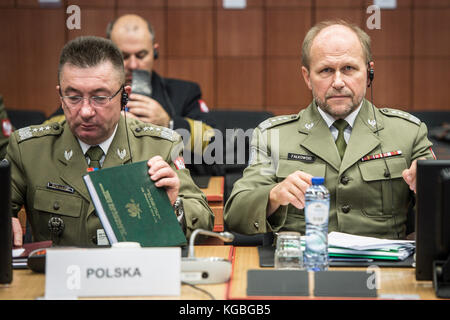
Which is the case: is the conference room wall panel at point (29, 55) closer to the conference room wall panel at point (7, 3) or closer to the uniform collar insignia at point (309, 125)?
the conference room wall panel at point (7, 3)

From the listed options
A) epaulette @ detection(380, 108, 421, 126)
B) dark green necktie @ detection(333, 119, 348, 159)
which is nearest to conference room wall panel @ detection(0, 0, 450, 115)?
epaulette @ detection(380, 108, 421, 126)

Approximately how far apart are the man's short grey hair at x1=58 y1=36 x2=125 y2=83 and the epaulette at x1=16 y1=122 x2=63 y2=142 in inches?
8.5

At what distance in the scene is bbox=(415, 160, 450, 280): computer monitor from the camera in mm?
1332

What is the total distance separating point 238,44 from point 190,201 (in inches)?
178

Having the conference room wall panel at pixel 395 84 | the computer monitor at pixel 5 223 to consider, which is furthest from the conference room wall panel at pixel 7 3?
the computer monitor at pixel 5 223

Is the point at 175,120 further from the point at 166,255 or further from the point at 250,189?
the point at 166,255

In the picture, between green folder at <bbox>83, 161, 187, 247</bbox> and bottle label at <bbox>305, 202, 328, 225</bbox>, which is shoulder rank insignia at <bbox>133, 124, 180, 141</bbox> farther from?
bottle label at <bbox>305, 202, 328, 225</bbox>

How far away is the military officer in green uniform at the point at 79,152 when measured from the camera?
191cm

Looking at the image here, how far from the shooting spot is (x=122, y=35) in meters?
3.64

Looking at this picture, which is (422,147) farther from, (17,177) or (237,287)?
(17,177)

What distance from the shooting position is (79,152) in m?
2.01

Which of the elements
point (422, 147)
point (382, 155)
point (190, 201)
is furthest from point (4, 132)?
point (422, 147)
